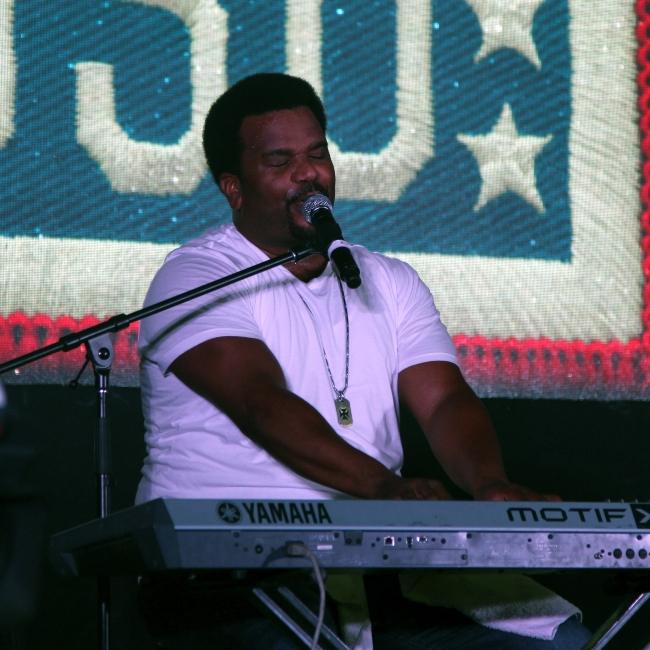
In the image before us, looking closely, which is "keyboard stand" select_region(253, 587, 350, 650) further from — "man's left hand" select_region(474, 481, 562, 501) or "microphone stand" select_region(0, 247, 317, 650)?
"microphone stand" select_region(0, 247, 317, 650)

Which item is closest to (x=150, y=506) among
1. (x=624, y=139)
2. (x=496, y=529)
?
(x=496, y=529)

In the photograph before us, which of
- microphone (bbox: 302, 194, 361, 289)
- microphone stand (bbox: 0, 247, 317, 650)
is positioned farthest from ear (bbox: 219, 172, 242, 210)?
microphone stand (bbox: 0, 247, 317, 650)

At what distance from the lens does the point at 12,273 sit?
2783 millimetres

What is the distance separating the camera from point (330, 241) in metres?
2.07

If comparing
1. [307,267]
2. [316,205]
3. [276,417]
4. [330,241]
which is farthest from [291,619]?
[307,267]

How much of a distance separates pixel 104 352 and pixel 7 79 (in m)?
0.89

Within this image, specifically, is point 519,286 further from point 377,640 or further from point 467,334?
point 377,640

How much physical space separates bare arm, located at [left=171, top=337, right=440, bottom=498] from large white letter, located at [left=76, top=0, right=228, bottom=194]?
28.9 inches

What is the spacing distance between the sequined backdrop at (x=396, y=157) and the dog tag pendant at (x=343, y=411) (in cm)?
69

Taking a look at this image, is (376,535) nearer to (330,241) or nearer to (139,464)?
(330,241)

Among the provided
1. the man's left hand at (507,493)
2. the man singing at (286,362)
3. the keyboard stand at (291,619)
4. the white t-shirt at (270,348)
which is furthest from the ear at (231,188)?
the keyboard stand at (291,619)

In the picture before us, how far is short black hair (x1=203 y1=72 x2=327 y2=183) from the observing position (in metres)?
2.67

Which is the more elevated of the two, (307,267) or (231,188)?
(231,188)

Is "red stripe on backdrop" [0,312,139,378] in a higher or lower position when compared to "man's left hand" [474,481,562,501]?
higher
